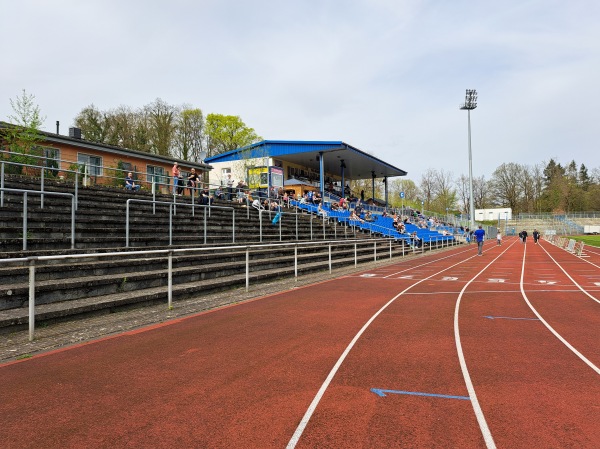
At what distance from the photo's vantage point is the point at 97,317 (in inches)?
271

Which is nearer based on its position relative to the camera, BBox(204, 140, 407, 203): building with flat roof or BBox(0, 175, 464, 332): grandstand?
BBox(0, 175, 464, 332): grandstand

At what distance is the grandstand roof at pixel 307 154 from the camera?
1284 inches

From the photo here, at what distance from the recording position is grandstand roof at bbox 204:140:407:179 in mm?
32625

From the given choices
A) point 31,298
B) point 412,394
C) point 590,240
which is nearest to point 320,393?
point 412,394

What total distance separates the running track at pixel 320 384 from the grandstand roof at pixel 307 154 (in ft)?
86.6

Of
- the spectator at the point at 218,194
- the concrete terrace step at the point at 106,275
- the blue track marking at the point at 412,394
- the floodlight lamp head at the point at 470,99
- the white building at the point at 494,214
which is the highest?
the floodlight lamp head at the point at 470,99

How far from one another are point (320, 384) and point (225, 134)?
51370 millimetres

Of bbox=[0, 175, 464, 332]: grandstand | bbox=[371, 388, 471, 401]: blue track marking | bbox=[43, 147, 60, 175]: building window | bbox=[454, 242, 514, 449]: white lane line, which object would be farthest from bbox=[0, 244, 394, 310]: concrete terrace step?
bbox=[43, 147, 60, 175]: building window

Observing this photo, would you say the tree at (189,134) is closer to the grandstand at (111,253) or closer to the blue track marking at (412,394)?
the grandstand at (111,253)

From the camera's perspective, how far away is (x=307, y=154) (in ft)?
113

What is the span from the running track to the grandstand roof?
2641 centimetres


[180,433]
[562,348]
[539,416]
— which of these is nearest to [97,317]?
[180,433]

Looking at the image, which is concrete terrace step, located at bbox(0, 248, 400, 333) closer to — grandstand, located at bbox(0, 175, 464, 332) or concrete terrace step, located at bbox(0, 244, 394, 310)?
grandstand, located at bbox(0, 175, 464, 332)

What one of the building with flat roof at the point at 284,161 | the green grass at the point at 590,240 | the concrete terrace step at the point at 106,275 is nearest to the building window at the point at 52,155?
the building with flat roof at the point at 284,161
